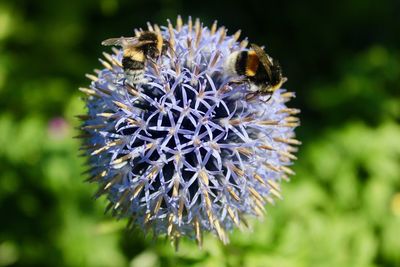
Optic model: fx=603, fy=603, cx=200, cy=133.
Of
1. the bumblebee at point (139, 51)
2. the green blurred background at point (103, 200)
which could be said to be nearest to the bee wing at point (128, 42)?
the bumblebee at point (139, 51)

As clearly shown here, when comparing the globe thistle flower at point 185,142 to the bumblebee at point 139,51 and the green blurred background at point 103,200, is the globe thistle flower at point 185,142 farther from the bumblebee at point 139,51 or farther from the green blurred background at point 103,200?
the green blurred background at point 103,200

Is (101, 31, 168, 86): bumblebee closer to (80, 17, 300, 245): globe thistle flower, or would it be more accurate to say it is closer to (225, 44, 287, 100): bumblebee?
(80, 17, 300, 245): globe thistle flower

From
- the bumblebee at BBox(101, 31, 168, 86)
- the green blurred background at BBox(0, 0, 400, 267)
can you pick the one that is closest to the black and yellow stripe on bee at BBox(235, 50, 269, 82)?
the bumblebee at BBox(101, 31, 168, 86)

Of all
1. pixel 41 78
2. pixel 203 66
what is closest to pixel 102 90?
pixel 203 66

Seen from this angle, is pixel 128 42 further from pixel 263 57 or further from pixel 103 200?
pixel 103 200

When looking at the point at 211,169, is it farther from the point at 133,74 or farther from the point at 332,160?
the point at 332,160

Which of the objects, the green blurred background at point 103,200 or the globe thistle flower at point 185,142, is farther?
the green blurred background at point 103,200
